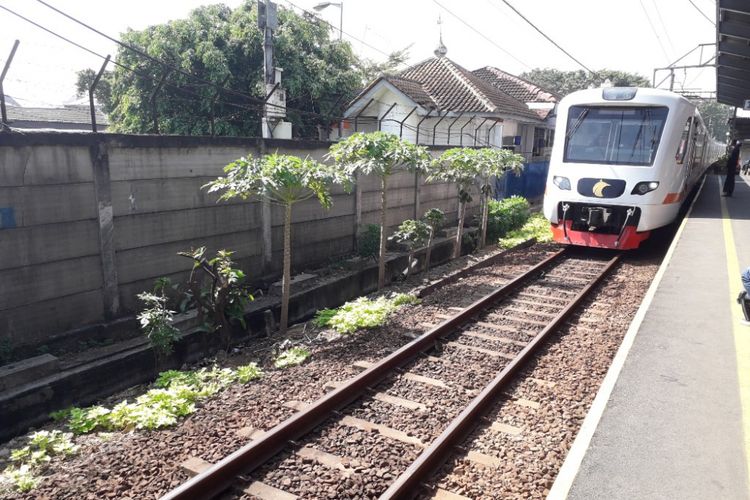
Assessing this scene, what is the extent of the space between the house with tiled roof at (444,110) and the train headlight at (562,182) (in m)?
9.61

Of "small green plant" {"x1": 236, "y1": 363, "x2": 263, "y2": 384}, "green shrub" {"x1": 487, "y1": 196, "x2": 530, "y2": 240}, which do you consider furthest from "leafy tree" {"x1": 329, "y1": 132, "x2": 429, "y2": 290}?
"green shrub" {"x1": 487, "y1": 196, "x2": 530, "y2": 240}

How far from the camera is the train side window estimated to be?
445 inches

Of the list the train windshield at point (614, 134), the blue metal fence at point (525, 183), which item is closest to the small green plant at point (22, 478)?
the train windshield at point (614, 134)

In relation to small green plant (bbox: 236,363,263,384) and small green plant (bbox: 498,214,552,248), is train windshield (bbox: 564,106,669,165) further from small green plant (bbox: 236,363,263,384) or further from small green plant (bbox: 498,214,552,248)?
small green plant (bbox: 236,363,263,384)

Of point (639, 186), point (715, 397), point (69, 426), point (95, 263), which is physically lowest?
point (69, 426)

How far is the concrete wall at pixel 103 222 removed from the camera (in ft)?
20.9

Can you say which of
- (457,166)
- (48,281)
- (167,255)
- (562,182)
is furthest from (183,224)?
(562,182)

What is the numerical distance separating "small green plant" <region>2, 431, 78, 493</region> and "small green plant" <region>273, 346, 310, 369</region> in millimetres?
2282

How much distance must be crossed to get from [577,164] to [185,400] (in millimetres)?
9229

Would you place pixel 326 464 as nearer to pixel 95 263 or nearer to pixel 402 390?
pixel 402 390

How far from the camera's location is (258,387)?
5.87 m

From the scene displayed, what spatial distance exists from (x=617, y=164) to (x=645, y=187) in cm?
72

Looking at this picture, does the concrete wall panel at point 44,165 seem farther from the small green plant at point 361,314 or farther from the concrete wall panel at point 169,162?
the small green plant at point 361,314

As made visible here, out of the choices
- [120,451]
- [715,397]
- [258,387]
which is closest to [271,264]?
[258,387]
